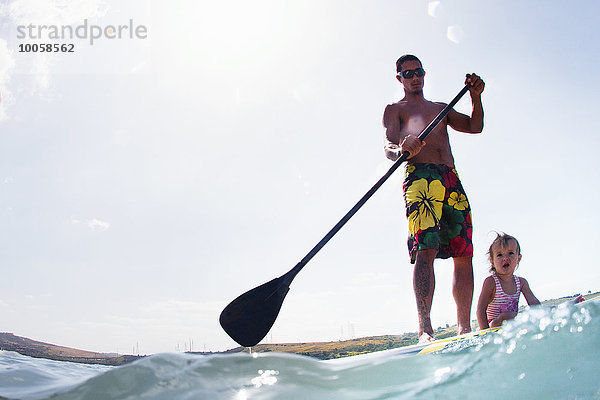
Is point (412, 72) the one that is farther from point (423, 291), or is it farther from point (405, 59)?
point (423, 291)

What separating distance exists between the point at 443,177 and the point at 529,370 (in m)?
1.78

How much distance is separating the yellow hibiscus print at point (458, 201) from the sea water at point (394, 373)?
1.22 metres

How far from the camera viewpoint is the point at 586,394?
1354 mm

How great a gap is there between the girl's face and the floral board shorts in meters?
0.32

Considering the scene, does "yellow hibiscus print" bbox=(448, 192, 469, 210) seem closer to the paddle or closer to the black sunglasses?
the paddle

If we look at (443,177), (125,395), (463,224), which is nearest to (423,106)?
(443,177)

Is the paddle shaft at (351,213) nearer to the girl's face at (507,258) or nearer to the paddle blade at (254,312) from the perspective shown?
the paddle blade at (254,312)

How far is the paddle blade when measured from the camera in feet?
8.83

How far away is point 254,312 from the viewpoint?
272cm

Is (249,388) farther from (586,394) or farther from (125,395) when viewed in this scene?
(586,394)

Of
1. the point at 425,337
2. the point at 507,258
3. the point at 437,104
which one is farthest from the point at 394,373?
the point at 437,104

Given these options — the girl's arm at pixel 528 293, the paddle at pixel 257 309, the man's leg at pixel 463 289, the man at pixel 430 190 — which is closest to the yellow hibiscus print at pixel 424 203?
the man at pixel 430 190

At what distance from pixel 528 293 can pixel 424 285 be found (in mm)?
1008

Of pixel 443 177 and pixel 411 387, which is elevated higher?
pixel 443 177
